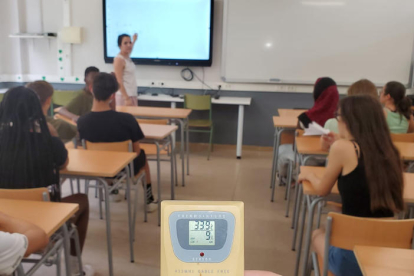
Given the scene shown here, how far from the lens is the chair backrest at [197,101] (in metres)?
4.80

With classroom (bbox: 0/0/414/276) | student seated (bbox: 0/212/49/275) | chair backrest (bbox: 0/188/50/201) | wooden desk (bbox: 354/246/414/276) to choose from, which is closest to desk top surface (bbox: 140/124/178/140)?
classroom (bbox: 0/0/414/276)

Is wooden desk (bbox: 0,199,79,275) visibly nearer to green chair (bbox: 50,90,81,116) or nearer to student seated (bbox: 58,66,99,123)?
student seated (bbox: 58,66,99,123)

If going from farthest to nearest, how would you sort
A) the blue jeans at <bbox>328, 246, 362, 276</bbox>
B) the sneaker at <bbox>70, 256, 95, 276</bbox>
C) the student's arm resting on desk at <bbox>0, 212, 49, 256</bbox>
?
the sneaker at <bbox>70, 256, 95, 276</bbox> → the blue jeans at <bbox>328, 246, 362, 276</bbox> → the student's arm resting on desk at <bbox>0, 212, 49, 256</bbox>

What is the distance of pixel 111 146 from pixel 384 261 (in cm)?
187

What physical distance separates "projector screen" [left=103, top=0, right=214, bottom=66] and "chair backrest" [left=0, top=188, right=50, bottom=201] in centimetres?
387

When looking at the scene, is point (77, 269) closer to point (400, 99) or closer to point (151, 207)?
point (151, 207)

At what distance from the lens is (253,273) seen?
0.85 m

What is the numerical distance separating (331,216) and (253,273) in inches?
28.8

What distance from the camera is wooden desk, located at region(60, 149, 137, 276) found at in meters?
2.03

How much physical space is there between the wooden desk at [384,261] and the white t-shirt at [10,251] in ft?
3.58

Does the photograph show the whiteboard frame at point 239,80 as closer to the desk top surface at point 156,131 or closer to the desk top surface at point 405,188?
the desk top surface at point 156,131

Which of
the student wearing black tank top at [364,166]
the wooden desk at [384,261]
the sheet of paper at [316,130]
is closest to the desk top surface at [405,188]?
the student wearing black tank top at [364,166]

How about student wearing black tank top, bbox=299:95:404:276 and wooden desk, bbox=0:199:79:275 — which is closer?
wooden desk, bbox=0:199:79:275

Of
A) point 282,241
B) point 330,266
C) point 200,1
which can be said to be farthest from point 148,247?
point 200,1
